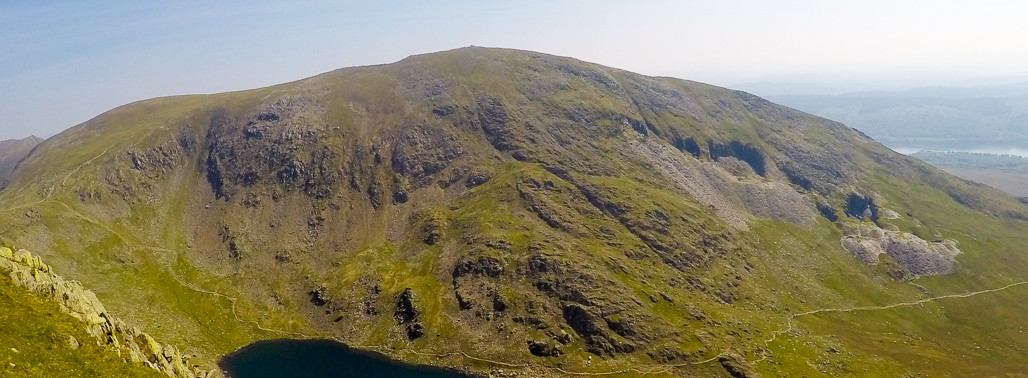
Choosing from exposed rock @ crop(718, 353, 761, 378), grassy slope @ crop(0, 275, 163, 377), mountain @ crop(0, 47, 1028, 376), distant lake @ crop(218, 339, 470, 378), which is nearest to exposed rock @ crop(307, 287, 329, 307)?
mountain @ crop(0, 47, 1028, 376)

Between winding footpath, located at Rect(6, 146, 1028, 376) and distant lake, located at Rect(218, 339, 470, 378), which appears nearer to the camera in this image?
distant lake, located at Rect(218, 339, 470, 378)

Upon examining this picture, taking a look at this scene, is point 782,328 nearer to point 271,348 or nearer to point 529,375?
point 529,375

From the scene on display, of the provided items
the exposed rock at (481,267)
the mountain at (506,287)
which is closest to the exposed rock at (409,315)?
the mountain at (506,287)

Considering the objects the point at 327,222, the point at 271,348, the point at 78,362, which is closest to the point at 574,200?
the point at 327,222

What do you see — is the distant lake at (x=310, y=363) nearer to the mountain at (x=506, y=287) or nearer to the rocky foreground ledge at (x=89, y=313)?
the mountain at (x=506, y=287)

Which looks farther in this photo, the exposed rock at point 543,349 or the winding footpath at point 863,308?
the winding footpath at point 863,308

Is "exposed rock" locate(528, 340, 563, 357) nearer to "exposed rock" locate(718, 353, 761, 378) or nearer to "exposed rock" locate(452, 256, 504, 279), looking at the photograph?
"exposed rock" locate(452, 256, 504, 279)
